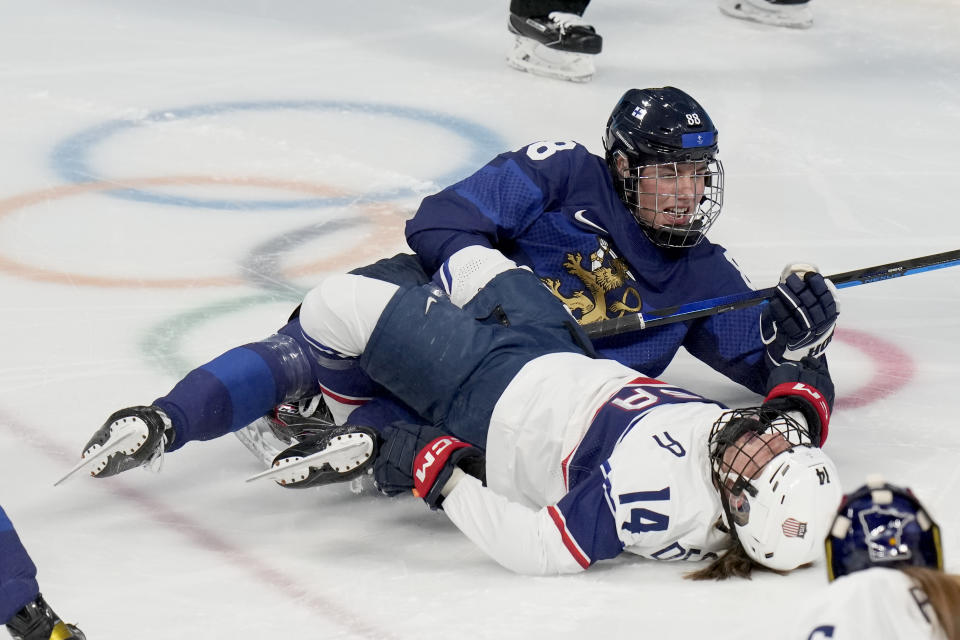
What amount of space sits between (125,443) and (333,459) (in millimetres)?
412

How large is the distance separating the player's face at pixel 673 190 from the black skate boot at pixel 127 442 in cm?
128

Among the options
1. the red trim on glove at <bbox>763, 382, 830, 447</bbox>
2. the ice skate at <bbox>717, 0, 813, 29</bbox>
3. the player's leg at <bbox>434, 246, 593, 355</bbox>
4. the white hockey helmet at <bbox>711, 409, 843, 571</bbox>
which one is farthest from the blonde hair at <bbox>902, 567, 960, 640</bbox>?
the ice skate at <bbox>717, 0, 813, 29</bbox>

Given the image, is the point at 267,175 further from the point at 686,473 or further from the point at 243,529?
the point at 686,473

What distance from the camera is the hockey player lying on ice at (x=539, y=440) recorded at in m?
2.46

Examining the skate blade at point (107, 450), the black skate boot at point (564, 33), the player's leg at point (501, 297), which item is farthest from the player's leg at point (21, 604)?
the black skate boot at point (564, 33)

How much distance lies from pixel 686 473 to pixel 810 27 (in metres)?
5.37

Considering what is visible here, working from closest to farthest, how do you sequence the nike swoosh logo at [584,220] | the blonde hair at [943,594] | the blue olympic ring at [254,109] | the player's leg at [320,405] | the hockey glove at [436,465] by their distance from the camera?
1. the blonde hair at [943,594]
2. the hockey glove at [436,465]
3. the player's leg at [320,405]
4. the nike swoosh logo at [584,220]
5. the blue olympic ring at [254,109]

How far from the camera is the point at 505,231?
333cm

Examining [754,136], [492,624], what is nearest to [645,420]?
[492,624]

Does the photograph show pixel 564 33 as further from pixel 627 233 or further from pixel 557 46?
pixel 627 233

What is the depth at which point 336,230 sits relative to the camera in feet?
14.9

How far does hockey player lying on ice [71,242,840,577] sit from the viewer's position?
246 cm

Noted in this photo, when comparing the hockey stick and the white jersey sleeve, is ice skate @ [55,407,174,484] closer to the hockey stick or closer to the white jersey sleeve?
the white jersey sleeve

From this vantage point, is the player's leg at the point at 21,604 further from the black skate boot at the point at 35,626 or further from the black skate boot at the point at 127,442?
the black skate boot at the point at 127,442
